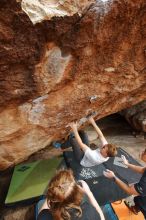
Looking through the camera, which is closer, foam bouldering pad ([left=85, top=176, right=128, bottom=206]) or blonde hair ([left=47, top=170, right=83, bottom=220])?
blonde hair ([left=47, top=170, right=83, bottom=220])

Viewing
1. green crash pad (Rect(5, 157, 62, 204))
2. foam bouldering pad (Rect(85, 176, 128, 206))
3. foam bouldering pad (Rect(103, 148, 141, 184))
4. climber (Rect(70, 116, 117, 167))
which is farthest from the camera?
foam bouldering pad (Rect(103, 148, 141, 184))

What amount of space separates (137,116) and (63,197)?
3487 mm

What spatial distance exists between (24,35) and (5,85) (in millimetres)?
507

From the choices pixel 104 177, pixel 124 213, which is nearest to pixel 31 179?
pixel 104 177

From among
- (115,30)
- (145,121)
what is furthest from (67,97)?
(145,121)

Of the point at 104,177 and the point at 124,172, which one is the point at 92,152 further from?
the point at 124,172

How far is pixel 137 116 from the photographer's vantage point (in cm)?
542

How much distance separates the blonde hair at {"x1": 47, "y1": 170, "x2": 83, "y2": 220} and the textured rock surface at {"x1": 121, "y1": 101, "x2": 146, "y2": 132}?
3.32 meters

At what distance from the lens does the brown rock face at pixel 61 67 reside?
237cm

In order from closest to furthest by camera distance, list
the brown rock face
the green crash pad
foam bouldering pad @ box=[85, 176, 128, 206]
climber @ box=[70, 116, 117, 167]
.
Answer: the brown rock face
climber @ box=[70, 116, 117, 167]
foam bouldering pad @ box=[85, 176, 128, 206]
the green crash pad

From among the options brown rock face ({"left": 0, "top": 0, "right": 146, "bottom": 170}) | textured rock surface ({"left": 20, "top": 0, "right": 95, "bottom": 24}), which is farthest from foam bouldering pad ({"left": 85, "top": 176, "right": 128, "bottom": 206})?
textured rock surface ({"left": 20, "top": 0, "right": 95, "bottom": 24})

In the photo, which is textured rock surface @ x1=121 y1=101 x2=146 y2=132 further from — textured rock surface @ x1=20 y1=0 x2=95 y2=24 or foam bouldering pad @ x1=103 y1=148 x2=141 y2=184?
textured rock surface @ x1=20 y1=0 x2=95 y2=24

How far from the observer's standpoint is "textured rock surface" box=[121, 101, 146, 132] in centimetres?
536

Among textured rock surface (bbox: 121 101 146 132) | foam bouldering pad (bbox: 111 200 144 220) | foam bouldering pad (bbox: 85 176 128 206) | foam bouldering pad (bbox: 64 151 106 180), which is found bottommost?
foam bouldering pad (bbox: 111 200 144 220)
